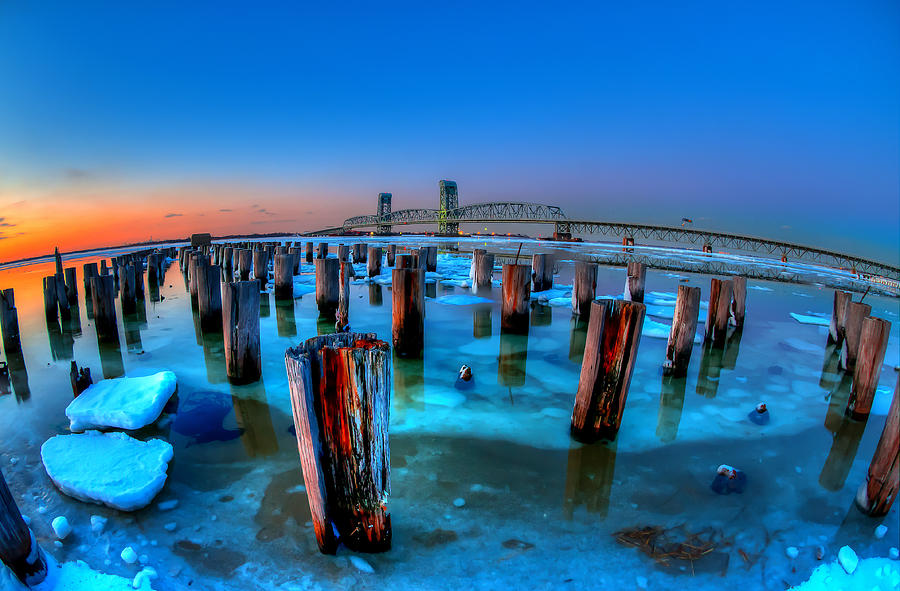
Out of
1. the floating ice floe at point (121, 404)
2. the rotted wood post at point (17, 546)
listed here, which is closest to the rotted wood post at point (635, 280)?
the floating ice floe at point (121, 404)

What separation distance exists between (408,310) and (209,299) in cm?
441

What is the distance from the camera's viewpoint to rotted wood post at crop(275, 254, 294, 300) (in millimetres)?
11320

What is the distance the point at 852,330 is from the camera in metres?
6.39

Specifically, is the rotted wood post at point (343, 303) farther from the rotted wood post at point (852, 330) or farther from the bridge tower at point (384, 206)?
the bridge tower at point (384, 206)

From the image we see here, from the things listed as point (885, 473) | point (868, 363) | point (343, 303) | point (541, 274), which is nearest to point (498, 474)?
point (885, 473)

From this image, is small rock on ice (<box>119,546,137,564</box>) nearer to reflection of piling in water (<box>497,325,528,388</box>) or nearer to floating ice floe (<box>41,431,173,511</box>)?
floating ice floe (<box>41,431,173,511</box>)

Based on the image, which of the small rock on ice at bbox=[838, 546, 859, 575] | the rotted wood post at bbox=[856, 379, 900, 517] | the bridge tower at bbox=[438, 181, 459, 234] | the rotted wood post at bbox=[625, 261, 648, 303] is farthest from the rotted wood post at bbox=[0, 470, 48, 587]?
the bridge tower at bbox=[438, 181, 459, 234]

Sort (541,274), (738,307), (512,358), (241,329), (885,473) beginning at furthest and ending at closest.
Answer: (541,274), (738,307), (512,358), (241,329), (885,473)

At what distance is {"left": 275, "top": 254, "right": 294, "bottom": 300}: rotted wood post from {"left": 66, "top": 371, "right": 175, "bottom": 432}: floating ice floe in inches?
249

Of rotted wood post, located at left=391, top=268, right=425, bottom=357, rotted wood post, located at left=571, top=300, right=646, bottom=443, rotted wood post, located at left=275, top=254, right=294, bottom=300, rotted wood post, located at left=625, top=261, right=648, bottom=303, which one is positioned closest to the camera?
rotted wood post, located at left=571, top=300, right=646, bottom=443

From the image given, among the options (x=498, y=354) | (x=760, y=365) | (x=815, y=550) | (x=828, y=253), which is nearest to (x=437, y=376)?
(x=498, y=354)

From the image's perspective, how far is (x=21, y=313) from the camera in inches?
440

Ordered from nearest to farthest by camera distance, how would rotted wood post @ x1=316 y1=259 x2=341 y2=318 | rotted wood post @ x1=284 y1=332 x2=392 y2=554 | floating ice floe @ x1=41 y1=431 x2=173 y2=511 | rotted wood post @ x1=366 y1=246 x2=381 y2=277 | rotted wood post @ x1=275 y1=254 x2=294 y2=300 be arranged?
rotted wood post @ x1=284 y1=332 x2=392 y2=554, floating ice floe @ x1=41 y1=431 x2=173 y2=511, rotted wood post @ x1=316 y1=259 x2=341 y2=318, rotted wood post @ x1=275 y1=254 x2=294 y2=300, rotted wood post @ x1=366 y1=246 x2=381 y2=277

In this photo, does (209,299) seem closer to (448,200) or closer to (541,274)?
(541,274)
